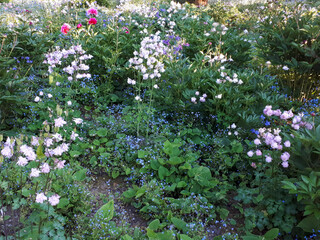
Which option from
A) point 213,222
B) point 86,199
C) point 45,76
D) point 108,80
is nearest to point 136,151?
point 86,199

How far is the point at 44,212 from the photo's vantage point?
188 centimetres

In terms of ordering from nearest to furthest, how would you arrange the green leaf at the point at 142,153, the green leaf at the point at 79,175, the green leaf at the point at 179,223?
the green leaf at the point at 179,223 → the green leaf at the point at 79,175 → the green leaf at the point at 142,153

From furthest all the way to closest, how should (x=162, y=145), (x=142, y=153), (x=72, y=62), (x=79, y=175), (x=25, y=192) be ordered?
(x=72, y=62)
(x=162, y=145)
(x=142, y=153)
(x=79, y=175)
(x=25, y=192)

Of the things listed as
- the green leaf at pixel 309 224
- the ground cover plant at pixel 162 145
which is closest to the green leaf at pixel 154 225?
the ground cover plant at pixel 162 145

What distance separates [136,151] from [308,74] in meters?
2.80

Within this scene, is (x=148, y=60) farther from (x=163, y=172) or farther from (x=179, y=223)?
(x=179, y=223)

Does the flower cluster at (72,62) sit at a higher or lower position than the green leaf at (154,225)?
higher

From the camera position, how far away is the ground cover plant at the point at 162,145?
2.22 metres

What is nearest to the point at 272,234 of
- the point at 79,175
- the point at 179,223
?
the point at 179,223

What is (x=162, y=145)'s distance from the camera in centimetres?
326

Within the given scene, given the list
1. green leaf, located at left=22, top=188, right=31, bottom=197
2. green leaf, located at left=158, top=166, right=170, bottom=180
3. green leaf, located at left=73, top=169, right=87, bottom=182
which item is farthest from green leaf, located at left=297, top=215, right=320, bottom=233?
green leaf, located at left=22, top=188, right=31, bottom=197

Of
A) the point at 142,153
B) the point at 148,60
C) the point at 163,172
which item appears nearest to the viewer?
the point at 163,172

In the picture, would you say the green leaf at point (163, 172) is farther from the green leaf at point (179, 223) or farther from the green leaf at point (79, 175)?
the green leaf at point (79, 175)

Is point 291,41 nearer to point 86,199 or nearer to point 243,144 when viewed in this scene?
point 243,144
